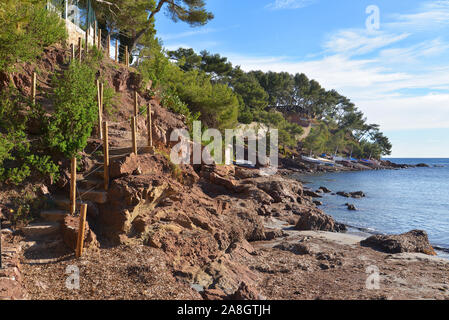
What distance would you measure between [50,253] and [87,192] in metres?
1.87

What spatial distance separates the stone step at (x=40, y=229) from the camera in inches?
283

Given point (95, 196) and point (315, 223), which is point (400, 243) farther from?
point (95, 196)

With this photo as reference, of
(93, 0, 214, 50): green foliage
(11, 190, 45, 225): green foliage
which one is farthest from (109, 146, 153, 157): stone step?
(93, 0, 214, 50): green foliage

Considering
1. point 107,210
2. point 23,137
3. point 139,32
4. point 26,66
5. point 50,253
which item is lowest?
point 50,253

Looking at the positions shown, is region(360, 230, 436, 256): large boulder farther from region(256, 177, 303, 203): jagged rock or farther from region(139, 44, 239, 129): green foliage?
region(139, 44, 239, 129): green foliage

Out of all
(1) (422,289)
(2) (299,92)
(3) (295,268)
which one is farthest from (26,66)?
(2) (299,92)

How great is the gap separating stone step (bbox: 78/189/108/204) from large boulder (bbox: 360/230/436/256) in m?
9.52

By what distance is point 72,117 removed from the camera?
9.21m

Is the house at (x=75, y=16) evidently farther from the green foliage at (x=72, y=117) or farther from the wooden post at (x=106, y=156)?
the wooden post at (x=106, y=156)

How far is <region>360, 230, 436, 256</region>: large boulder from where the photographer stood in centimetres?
1150

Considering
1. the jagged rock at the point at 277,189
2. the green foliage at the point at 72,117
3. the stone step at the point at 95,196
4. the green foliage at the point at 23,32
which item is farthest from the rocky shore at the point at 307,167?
the stone step at the point at 95,196

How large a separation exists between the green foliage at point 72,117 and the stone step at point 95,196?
3.62 ft
